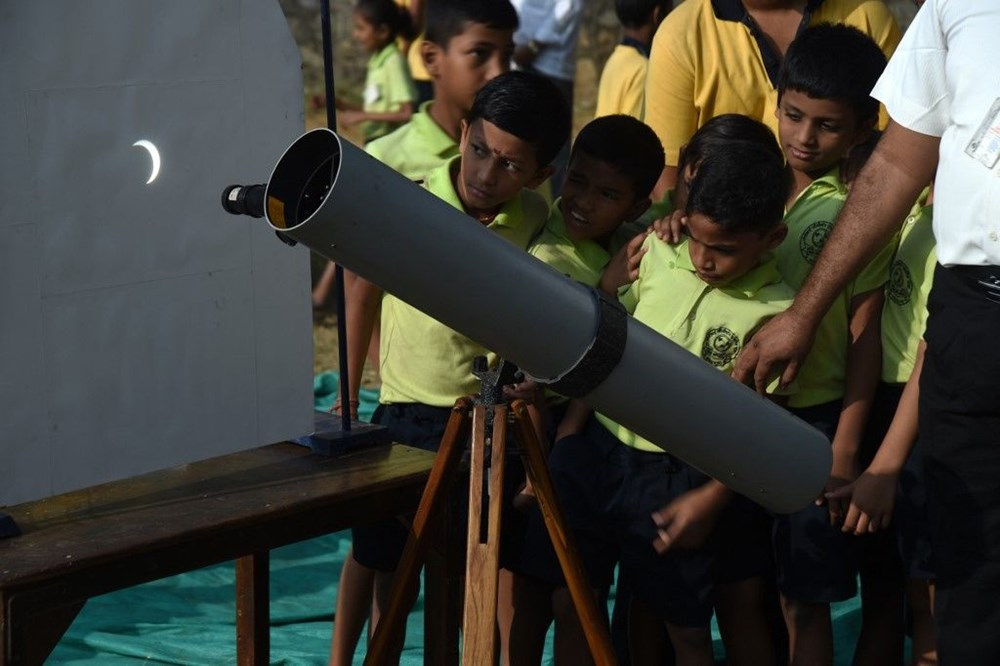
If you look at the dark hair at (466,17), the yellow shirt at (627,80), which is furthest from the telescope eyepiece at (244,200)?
the yellow shirt at (627,80)

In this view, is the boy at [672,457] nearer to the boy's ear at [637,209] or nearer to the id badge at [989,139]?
the boy's ear at [637,209]

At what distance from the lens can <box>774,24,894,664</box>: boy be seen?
8.76 feet

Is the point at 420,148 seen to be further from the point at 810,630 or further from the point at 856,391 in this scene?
the point at 810,630

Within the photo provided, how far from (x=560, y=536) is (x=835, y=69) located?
3.76 ft

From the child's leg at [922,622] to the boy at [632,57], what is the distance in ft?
8.36

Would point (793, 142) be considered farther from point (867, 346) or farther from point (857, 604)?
point (857, 604)

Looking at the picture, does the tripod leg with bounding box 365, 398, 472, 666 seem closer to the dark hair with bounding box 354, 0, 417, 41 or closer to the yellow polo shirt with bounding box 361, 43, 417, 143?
the yellow polo shirt with bounding box 361, 43, 417, 143

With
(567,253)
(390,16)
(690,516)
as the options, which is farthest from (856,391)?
(390,16)

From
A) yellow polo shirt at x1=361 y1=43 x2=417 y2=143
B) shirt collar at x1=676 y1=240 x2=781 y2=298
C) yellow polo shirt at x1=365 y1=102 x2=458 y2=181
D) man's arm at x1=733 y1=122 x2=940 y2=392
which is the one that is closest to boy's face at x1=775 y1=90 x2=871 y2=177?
shirt collar at x1=676 y1=240 x2=781 y2=298

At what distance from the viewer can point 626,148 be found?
113 inches

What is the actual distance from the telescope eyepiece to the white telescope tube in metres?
0.12

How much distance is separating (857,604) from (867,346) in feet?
4.22

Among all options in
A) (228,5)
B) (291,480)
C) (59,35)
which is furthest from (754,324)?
(59,35)

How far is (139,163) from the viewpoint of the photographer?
2152mm
